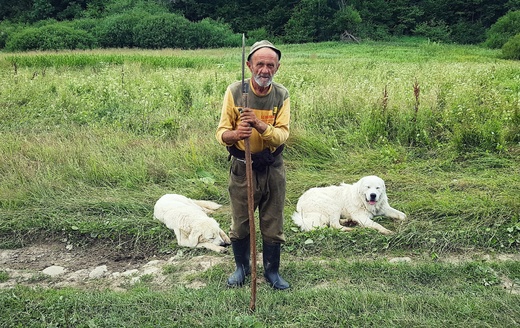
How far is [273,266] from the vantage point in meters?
4.39

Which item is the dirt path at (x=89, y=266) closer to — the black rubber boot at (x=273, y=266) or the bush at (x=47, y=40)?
the black rubber boot at (x=273, y=266)

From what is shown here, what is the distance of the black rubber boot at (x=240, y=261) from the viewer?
4398 millimetres

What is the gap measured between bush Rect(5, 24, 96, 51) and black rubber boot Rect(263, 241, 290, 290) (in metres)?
33.6

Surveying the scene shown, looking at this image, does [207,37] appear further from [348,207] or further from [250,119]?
[250,119]

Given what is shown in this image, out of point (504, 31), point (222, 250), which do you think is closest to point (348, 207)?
point (222, 250)

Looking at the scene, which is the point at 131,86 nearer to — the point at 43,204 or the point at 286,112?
the point at 43,204

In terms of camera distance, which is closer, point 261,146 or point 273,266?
point 261,146

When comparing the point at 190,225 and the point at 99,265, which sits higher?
the point at 190,225

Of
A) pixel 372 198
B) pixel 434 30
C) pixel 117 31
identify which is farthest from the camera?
pixel 434 30

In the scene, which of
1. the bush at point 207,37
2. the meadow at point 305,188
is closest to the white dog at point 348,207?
the meadow at point 305,188

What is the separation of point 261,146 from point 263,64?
664 millimetres

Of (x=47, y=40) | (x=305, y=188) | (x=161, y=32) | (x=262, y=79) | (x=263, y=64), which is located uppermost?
(x=263, y=64)

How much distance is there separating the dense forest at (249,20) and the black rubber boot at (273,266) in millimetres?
35076

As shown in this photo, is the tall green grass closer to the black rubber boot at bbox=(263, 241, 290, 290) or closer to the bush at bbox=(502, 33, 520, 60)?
the black rubber boot at bbox=(263, 241, 290, 290)
